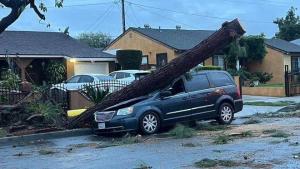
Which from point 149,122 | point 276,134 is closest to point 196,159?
point 276,134

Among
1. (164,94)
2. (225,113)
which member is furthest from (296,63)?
(164,94)

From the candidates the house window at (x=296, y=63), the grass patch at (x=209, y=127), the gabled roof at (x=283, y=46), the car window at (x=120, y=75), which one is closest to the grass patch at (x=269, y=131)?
the grass patch at (x=209, y=127)

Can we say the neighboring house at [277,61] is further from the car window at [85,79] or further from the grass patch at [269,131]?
the grass patch at [269,131]

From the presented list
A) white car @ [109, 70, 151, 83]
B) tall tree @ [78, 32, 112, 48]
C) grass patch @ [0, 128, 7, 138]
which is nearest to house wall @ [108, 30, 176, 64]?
white car @ [109, 70, 151, 83]

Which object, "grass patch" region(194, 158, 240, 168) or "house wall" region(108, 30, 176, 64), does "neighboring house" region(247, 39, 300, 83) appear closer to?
"house wall" region(108, 30, 176, 64)

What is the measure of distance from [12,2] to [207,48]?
5952 mm

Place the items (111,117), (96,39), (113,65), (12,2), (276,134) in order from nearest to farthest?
(276,134)
(111,117)
(12,2)
(113,65)
(96,39)

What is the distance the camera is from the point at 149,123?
15.6 meters

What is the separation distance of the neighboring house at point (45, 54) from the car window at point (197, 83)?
1832 centimetres

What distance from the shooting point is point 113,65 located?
4031 cm

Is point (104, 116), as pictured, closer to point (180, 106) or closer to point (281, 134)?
point (180, 106)

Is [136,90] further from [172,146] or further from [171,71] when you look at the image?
[172,146]

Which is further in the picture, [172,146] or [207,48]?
[207,48]

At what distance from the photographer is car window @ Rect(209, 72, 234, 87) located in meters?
17.4
